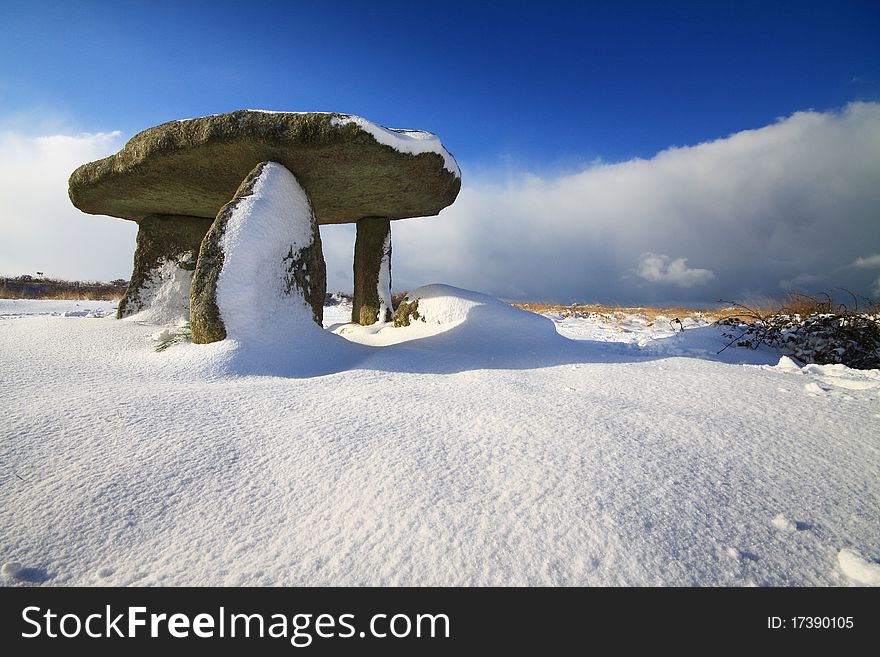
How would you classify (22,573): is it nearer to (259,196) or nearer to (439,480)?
(439,480)

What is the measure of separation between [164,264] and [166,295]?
558mm

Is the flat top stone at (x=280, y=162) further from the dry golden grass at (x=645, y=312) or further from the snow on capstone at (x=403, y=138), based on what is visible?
the dry golden grass at (x=645, y=312)

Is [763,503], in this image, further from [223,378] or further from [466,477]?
[223,378]

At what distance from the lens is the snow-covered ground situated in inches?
44.4

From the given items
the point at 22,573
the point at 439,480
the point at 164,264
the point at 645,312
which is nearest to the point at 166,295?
the point at 164,264

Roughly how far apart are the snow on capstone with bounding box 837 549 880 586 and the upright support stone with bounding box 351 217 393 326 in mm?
5240

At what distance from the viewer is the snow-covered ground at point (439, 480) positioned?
1127 millimetres

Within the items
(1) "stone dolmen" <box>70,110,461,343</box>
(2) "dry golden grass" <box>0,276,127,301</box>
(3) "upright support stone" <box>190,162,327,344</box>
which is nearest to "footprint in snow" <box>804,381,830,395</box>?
(1) "stone dolmen" <box>70,110,461,343</box>

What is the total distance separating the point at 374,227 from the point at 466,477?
527 cm

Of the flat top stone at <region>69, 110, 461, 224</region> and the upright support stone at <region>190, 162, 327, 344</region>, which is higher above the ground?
the flat top stone at <region>69, 110, 461, 224</region>

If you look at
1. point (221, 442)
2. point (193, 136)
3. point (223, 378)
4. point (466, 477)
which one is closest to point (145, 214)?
point (193, 136)

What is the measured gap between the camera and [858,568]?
3.65ft

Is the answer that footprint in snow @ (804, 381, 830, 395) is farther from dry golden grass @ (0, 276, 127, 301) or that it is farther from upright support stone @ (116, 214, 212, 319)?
dry golden grass @ (0, 276, 127, 301)

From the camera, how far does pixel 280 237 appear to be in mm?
4238
